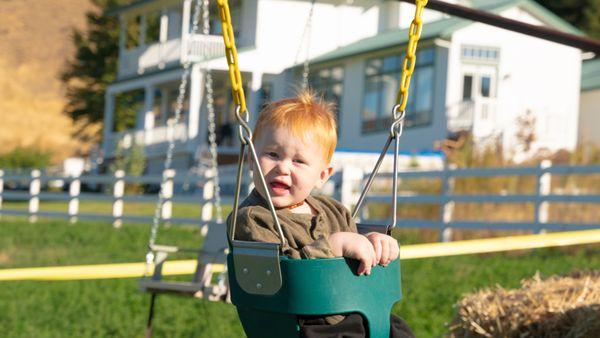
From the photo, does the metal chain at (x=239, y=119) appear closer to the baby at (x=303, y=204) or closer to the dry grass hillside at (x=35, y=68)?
the baby at (x=303, y=204)

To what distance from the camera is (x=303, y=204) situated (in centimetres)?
330

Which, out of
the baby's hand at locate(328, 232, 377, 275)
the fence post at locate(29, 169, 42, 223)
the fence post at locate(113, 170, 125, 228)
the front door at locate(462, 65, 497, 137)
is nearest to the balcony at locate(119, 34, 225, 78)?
the front door at locate(462, 65, 497, 137)

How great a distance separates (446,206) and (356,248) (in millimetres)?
10107

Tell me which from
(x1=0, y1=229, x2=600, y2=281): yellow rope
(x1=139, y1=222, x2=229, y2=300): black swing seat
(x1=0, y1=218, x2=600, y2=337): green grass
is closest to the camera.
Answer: (x1=139, y1=222, x2=229, y2=300): black swing seat

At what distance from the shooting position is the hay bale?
4754mm

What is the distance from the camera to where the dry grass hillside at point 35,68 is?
341 ft

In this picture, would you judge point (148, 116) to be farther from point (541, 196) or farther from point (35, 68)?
point (35, 68)

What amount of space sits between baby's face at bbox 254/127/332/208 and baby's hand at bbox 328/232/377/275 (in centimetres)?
22

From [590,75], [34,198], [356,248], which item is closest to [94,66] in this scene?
[590,75]

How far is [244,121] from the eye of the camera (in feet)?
9.43

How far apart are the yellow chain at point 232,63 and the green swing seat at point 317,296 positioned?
43cm

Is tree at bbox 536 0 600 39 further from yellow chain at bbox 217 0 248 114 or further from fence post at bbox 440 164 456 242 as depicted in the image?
yellow chain at bbox 217 0 248 114

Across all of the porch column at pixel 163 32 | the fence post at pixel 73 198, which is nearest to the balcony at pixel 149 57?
the porch column at pixel 163 32

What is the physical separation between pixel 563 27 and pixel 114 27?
2517 centimetres
